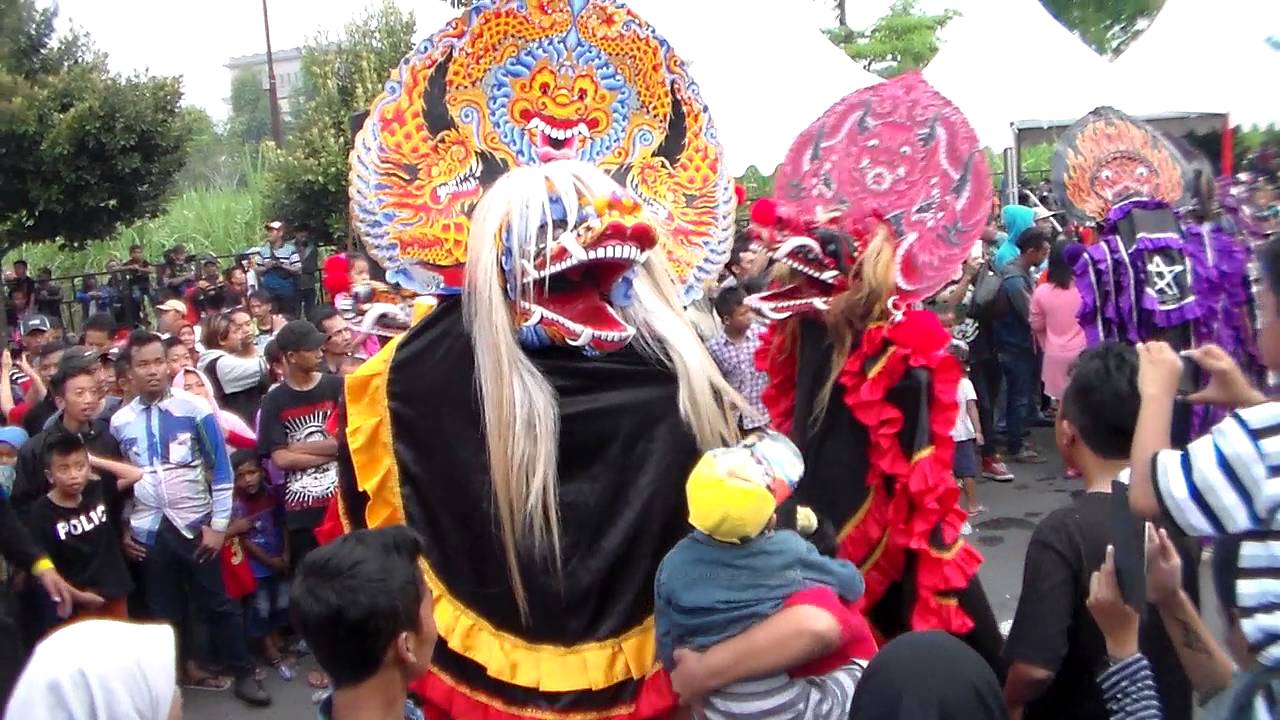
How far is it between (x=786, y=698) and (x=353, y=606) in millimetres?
759

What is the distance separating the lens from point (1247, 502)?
1.64m

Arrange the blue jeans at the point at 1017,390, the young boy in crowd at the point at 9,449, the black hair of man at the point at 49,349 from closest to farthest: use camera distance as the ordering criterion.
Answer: the young boy in crowd at the point at 9,449 → the black hair of man at the point at 49,349 → the blue jeans at the point at 1017,390

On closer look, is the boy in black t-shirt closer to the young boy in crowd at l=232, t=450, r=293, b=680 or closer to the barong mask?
the young boy in crowd at l=232, t=450, r=293, b=680

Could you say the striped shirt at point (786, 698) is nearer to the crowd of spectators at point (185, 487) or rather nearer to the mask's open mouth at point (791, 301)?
the mask's open mouth at point (791, 301)

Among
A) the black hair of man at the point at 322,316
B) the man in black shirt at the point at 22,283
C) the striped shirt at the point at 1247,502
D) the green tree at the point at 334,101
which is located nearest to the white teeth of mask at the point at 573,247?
the striped shirt at the point at 1247,502

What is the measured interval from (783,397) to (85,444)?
301 centimetres

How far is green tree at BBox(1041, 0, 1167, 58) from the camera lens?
96.0 ft

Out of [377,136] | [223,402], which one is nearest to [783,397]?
[377,136]

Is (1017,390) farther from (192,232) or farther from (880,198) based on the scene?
(192,232)

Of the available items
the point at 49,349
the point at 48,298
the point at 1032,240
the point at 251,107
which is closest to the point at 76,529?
the point at 49,349

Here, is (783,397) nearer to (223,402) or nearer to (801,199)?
(801,199)

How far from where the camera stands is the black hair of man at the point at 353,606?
1.79 metres

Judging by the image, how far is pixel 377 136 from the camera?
9.15ft

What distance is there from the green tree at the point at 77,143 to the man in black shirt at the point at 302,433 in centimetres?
906
